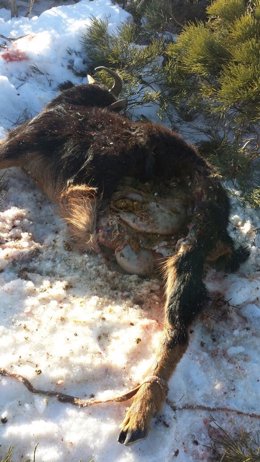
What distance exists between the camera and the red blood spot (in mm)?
5399

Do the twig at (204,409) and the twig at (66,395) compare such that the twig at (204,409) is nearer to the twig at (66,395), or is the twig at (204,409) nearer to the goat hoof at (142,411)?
the goat hoof at (142,411)

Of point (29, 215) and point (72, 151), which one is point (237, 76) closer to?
point (72, 151)

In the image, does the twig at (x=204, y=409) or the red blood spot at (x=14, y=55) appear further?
the red blood spot at (x=14, y=55)

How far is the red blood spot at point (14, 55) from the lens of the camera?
540 cm

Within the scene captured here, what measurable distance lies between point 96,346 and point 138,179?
1264 mm

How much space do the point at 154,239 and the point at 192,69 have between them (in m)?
1.94

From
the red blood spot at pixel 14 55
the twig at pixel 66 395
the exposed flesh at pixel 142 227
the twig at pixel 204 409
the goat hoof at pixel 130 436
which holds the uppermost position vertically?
the exposed flesh at pixel 142 227

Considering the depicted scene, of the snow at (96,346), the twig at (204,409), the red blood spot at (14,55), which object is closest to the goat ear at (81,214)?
the snow at (96,346)

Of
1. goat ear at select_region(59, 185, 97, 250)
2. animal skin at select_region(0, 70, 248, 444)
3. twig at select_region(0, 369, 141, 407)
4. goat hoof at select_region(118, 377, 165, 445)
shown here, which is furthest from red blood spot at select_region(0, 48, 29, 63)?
goat hoof at select_region(118, 377, 165, 445)

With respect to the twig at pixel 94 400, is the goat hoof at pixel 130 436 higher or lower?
higher

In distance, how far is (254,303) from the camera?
Answer: 3182mm

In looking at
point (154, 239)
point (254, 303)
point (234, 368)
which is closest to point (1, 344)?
point (154, 239)

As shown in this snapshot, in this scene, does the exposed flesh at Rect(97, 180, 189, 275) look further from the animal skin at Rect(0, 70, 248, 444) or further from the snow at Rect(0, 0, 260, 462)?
the snow at Rect(0, 0, 260, 462)

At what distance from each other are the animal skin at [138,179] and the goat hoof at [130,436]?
15 cm
